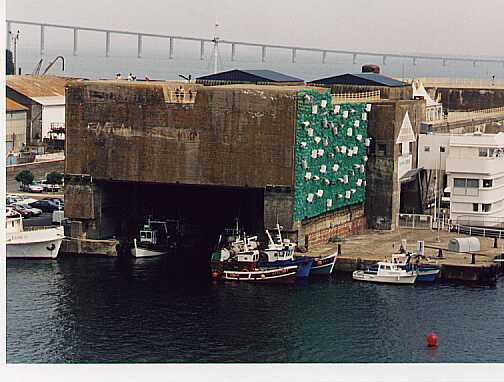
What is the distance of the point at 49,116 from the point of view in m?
35.7

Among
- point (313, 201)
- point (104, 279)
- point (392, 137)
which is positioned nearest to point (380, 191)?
point (392, 137)

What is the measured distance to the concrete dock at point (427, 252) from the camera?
882 inches

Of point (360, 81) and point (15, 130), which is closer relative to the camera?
point (360, 81)

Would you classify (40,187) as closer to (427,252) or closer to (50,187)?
(50,187)

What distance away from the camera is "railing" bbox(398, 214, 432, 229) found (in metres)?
26.6

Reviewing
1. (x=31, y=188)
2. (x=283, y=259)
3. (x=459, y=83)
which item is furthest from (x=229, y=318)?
(x=459, y=83)

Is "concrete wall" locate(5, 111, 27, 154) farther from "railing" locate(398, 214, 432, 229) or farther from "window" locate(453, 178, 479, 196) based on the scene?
"window" locate(453, 178, 479, 196)

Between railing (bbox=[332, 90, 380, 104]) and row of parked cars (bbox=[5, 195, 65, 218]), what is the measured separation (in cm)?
533

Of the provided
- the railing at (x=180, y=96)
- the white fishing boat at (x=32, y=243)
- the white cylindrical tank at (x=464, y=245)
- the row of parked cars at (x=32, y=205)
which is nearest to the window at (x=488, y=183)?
the white cylindrical tank at (x=464, y=245)

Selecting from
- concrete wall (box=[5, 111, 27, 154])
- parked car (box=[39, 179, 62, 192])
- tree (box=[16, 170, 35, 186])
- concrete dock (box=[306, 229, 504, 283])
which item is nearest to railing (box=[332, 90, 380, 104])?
concrete dock (box=[306, 229, 504, 283])

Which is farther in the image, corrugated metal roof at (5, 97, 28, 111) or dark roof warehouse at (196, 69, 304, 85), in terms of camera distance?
corrugated metal roof at (5, 97, 28, 111)

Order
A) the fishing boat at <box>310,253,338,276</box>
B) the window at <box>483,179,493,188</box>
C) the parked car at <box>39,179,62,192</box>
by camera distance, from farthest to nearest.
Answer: the parked car at <box>39,179,62,192</box> → the window at <box>483,179,493,188</box> → the fishing boat at <box>310,253,338,276</box>

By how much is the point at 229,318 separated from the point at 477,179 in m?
8.03

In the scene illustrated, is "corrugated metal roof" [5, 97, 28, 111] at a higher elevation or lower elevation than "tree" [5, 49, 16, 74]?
lower
